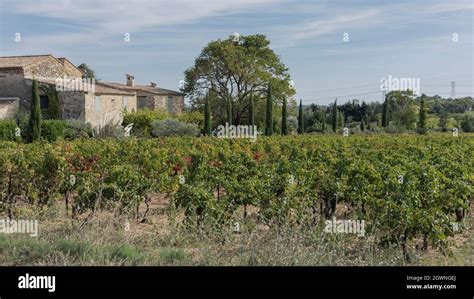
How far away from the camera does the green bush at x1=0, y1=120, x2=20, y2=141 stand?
22939mm

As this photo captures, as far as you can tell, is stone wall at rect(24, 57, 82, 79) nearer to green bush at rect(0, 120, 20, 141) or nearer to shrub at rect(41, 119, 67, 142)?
shrub at rect(41, 119, 67, 142)

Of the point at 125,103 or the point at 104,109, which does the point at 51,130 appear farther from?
the point at 125,103

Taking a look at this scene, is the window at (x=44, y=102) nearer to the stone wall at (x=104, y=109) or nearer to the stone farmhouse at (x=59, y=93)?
the stone farmhouse at (x=59, y=93)

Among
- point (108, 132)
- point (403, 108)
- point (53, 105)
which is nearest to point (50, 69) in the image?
point (53, 105)

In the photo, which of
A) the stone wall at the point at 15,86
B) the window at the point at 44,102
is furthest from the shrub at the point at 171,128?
the stone wall at the point at 15,86

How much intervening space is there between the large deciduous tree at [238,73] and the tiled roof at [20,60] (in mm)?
12711

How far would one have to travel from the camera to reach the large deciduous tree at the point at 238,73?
40250mm

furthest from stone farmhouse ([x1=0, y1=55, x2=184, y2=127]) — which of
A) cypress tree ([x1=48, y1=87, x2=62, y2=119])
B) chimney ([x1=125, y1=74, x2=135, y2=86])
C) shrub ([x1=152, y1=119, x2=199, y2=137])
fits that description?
chimney ([x1=125, y1=74, x2=135, y2=86])

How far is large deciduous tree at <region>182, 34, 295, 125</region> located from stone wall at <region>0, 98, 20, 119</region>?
15508 millimetres
